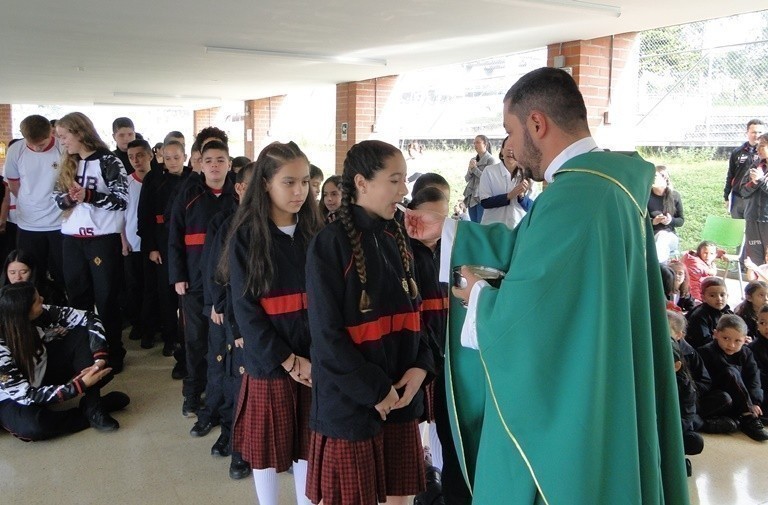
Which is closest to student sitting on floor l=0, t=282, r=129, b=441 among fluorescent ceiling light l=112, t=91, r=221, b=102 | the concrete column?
the concrete column

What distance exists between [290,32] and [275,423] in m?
5.04

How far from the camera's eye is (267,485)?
2.16m

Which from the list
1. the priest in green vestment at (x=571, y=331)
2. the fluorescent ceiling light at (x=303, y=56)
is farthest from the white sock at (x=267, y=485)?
the fluorescent ceiling light at (x=303, y=56)

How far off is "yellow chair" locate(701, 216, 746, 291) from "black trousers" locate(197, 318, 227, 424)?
5026 mm

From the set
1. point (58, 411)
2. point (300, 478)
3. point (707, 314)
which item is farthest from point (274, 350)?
point (707, 314)

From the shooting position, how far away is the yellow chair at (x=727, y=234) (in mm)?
6062

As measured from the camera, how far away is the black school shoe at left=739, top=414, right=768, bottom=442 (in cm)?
333

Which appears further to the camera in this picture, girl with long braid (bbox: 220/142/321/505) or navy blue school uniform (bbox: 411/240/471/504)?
navy blue school uniform (bbox: 411/240/471/504)

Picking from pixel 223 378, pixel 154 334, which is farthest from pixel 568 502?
pixel 154 334

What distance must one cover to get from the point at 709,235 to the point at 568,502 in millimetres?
5769

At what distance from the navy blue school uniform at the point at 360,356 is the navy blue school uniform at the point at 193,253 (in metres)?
1.50

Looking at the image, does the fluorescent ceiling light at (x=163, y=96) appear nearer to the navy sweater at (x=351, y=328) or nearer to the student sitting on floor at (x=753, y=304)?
the student sitting on floor at (x=753, y=304)

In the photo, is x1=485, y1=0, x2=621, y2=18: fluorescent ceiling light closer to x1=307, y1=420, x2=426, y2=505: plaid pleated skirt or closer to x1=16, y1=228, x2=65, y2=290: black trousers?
x1=16, y1=228, x2=65, y2=290: black trousers

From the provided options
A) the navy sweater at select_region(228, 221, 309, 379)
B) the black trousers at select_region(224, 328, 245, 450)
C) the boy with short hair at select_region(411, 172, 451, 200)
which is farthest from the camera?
the boy with short hair at select_region(411, 172, 451, 200)
